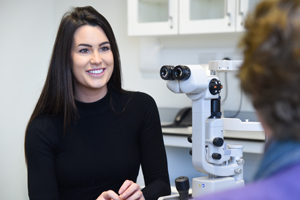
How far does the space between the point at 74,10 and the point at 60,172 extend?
0.64 metres

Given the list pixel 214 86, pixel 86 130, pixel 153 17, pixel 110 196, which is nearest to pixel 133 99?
pixel 86 130

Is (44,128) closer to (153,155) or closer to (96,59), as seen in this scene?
(96,59)

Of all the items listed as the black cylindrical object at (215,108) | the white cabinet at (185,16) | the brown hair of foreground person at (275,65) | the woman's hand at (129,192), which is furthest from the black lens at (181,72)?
the white cabinet at (185,16)

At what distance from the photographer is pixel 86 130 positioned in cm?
160

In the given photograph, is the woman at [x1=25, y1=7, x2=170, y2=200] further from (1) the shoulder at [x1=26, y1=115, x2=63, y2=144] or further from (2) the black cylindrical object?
(2) the black cylindrical object

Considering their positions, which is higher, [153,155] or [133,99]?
[133,99]

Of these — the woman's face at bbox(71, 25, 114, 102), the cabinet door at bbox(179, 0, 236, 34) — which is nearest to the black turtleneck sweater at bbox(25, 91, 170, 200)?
the woman's face at bbox(71, 25, 114, 102)

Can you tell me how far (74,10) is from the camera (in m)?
1.65

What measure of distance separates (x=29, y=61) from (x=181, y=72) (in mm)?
2464

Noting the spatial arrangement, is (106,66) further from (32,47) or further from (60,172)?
(32,47)

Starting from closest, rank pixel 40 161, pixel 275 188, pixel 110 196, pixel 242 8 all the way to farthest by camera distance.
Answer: pixel 275 188 → pixel 110 196 → pixel 40 161 → pixel 242 8

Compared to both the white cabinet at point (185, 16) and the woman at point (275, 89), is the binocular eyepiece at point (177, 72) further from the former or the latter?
the white cabinet at point (185, 16)

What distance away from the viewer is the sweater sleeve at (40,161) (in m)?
1.46

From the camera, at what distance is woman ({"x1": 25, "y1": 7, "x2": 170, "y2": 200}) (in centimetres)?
152
